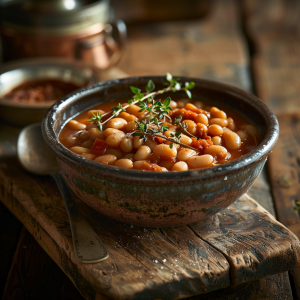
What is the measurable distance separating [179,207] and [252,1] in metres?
4.31

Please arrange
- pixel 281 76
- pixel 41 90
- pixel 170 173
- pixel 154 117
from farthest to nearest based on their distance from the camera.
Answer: pixel 281 76 → pixel 41 90 → pixel 154 117 → pixel 170 173

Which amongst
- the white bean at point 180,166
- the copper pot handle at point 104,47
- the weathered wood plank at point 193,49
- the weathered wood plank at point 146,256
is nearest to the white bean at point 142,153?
the white bean at point 180,166

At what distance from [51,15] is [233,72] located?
1.64 metres

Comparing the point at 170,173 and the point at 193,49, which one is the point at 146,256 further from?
the point at 193,49

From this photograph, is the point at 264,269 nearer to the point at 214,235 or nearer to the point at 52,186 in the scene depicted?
the point at 214,235

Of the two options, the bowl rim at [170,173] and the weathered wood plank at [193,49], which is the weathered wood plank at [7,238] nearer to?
the bowl rim at [170,173]

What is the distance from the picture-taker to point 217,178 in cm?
127

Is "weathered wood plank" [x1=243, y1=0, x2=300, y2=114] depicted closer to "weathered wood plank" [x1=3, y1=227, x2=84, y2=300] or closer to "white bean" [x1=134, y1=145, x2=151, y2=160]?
"white bean" [x1=134, y1=145, x2=151, y2=160]

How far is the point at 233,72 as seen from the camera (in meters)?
3.42

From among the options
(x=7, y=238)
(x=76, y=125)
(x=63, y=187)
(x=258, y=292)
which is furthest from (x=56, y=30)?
(x=258, y=292)

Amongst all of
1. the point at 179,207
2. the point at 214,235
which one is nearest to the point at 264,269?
the point at 214,235

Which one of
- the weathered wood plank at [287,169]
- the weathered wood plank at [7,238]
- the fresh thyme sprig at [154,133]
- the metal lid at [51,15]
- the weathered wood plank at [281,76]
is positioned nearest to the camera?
the fresh thyme sprig at [154,133]

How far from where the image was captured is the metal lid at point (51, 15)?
282 centimetres

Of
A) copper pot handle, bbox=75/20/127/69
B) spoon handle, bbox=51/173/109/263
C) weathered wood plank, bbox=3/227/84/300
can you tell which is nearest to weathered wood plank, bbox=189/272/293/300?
spoon handle, bbox=51/173/109/263
